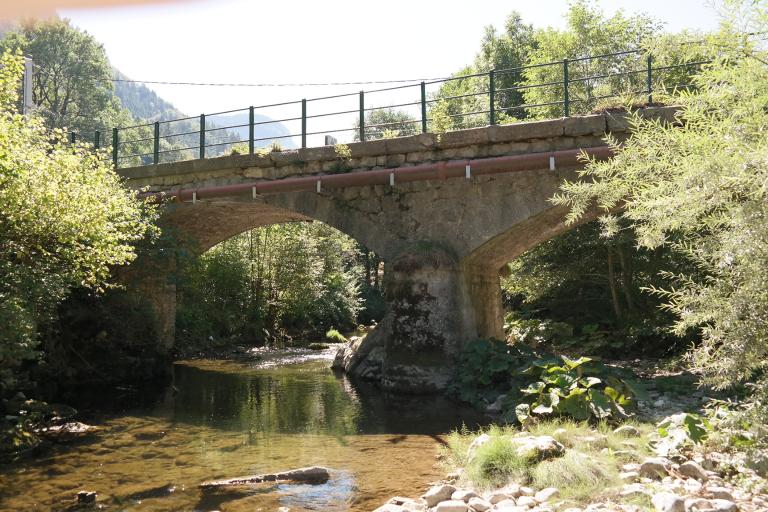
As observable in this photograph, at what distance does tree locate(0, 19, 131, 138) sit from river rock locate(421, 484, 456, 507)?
40.8 meters

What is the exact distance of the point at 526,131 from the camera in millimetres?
9969

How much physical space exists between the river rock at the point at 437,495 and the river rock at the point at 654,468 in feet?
4.56

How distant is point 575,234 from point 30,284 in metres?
11.6

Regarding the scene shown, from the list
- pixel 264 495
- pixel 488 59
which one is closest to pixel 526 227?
pixel 264 495

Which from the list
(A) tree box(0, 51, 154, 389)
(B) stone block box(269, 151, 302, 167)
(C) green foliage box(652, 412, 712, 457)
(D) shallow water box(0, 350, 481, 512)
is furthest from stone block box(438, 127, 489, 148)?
(C) green foliage box(652, 412, 712, 457)

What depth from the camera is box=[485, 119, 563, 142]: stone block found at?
975 centimetres

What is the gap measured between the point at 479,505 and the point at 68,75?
4559 cm

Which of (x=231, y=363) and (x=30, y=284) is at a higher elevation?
(x=30, y=284)

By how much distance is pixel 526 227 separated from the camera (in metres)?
10.9

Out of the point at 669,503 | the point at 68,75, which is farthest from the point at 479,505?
the point at 68,75

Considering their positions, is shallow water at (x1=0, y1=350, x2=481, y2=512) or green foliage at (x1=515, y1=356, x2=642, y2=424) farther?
green foliage at (x1=515, y1=356, x2=642, y2=424)

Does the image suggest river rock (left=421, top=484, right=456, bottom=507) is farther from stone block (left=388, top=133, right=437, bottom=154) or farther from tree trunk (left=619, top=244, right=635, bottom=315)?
tree trunk (left=619, top=244, right=635, bottom=315)

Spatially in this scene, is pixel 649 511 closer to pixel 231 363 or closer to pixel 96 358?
pixel 96 358

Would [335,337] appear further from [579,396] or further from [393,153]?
[579,396]
